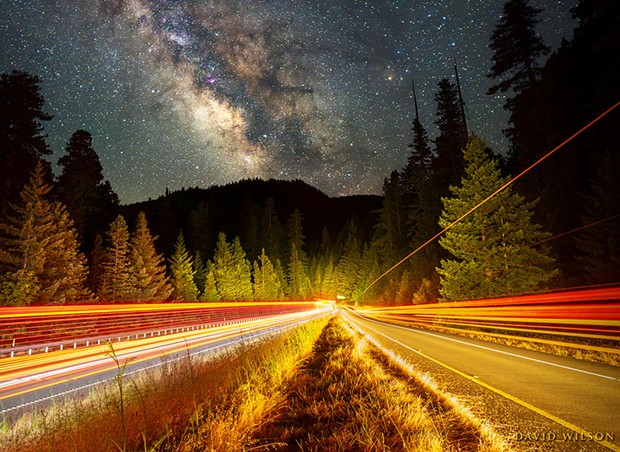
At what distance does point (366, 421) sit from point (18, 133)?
41210 millimetres

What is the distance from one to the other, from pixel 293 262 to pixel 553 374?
85325 millimetres

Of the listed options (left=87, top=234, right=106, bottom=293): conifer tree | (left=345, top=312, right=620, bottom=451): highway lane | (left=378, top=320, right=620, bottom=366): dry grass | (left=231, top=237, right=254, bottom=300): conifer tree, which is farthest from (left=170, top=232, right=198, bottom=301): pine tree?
(left=345, top=312, right=620, bottom=451): highway lane

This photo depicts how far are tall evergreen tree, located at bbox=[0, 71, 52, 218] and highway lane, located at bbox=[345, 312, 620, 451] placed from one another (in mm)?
36979

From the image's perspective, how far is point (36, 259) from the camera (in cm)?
2467

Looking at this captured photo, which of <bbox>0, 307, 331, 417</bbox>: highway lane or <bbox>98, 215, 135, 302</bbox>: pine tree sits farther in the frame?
<bbox>98, 215, 135, 302</bbox>: pine tree

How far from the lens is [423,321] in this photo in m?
29.2

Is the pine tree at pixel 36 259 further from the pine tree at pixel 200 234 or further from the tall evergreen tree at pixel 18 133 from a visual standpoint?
the pine tree at pixel 200 234

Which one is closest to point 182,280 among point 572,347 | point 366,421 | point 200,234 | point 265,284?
point 265,284

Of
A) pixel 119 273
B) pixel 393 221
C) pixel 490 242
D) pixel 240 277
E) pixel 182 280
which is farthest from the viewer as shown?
pixel 240 277

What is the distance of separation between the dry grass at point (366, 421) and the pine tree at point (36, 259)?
2514 cm

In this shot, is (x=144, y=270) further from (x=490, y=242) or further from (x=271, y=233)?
(x=271, y=233)

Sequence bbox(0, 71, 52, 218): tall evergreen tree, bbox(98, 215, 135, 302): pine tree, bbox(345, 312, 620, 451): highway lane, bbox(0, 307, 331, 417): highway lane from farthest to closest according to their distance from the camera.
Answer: bbox(98, 215, 135, 302): pine tree
bbox(0, 71, 52, 218): tall evergreen tree
bbox(0, 307, 331, 417): highway lane
bbox(345, 312, 620, 451): highway lane

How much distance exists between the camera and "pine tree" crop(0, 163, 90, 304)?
75.7ft

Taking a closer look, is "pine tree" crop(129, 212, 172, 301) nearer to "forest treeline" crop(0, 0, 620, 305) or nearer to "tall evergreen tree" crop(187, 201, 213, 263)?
"forest treeline" crop(0, 0, 620, 305)
